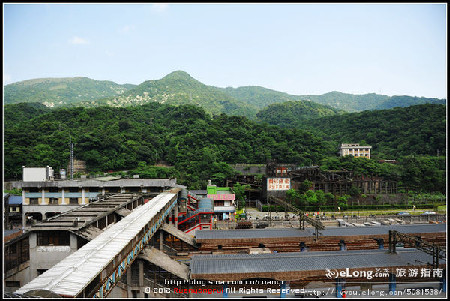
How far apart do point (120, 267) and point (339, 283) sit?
10548 mm

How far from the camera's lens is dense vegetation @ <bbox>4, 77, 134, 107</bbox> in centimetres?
12900

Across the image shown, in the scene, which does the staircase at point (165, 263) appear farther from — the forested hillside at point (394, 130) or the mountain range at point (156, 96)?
the mountain range at point (156, 96)

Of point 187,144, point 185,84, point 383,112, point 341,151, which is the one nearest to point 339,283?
point 187,144

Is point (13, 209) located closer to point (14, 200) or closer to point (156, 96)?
point (14, 200)

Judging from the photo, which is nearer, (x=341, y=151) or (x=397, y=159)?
(x=397, y=159)

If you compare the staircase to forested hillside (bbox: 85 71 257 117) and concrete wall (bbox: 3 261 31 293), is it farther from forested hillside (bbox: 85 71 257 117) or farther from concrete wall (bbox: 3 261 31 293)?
forested hillside (bbox: 85 71 257 117)

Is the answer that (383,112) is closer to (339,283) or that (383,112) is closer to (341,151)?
(341,151)

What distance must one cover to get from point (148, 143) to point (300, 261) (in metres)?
44.8

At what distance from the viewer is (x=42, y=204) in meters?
31.0

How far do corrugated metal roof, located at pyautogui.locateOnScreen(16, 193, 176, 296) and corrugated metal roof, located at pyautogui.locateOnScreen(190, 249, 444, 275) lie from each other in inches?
159

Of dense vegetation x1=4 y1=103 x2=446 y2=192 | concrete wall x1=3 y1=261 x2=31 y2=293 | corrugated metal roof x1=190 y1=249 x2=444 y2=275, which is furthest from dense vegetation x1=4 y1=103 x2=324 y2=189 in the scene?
corrugated metal roof x1=190 y1=249 x2=444 y2=275

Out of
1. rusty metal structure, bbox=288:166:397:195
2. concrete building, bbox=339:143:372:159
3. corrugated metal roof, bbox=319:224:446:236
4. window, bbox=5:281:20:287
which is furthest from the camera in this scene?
concrete building, bbox=339:143:372:159

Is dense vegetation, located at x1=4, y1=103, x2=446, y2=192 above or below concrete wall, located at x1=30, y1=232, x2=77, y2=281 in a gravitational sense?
above

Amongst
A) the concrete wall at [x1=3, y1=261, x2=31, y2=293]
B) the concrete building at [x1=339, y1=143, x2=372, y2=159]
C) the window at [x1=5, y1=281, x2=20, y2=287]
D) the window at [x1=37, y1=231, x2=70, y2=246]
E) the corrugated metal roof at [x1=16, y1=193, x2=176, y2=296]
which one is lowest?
the window at [x1=5, y1=281, x2=20, y2=287]
